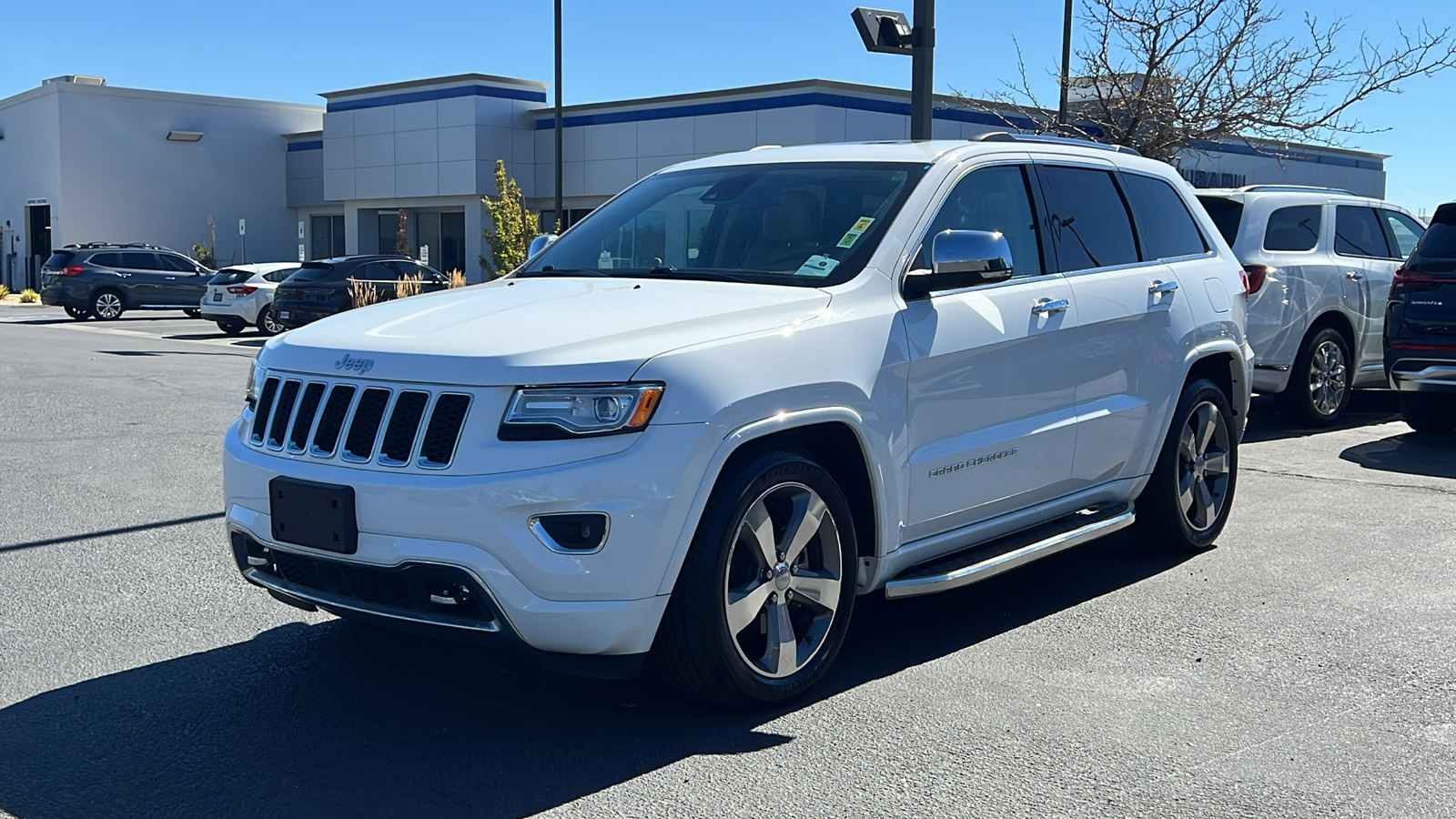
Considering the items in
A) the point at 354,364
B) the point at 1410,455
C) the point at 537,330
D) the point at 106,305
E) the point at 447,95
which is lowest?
the point at 1410,455

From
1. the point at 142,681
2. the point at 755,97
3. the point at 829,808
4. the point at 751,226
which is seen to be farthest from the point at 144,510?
the point at 755,97

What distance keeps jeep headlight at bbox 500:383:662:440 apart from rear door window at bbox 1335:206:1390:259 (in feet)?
30.4

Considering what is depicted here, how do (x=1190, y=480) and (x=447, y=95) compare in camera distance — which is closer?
(x=1190, y=480)

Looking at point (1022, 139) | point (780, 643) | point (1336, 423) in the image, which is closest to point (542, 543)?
point (780, 643)

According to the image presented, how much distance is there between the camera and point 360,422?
4.20 meters

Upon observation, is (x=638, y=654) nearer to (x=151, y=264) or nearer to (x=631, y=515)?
(x=631, y=515)

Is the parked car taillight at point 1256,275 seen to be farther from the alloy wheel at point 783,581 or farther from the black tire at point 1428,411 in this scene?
the alloy wheel at point 783,581

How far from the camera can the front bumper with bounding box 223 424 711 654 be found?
391cm

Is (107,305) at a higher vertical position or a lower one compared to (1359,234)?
lower

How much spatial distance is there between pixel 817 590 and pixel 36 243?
54.0 m

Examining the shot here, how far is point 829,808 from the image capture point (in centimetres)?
375

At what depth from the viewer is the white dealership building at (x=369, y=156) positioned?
124ft

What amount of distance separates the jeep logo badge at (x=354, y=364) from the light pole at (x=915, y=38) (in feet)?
24.7

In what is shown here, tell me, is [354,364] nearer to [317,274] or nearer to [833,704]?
[833,704]
